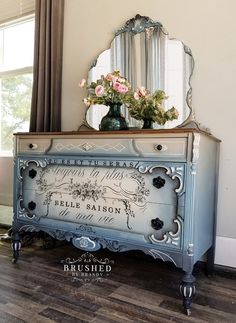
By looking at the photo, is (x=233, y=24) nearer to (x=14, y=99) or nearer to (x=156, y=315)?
(x=156, y=315)

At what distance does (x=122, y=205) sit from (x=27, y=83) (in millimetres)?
1932

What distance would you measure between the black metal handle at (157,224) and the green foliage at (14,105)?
1.95 metres

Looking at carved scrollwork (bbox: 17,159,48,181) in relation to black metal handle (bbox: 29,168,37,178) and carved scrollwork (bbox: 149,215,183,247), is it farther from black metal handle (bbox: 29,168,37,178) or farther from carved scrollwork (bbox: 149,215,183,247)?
carved scrollwork (bbox: 149,215,183,247)

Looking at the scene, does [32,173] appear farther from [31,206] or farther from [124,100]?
[124,100]

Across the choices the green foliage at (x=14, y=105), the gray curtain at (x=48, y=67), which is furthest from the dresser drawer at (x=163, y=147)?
the green foliage at (x=14, y=105)

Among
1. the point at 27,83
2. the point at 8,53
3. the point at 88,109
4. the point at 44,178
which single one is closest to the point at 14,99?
the point at 27,83

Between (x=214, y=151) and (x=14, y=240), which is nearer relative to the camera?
(x=214, y=151)

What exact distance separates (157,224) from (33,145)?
99 cm

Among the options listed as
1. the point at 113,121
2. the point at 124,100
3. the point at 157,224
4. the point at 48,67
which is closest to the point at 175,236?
the point at 157,224

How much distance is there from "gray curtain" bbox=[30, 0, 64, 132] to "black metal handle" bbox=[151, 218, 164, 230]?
1362mm

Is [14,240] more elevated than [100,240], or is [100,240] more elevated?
[100,240]

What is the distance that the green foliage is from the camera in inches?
118

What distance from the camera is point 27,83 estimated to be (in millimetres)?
2971

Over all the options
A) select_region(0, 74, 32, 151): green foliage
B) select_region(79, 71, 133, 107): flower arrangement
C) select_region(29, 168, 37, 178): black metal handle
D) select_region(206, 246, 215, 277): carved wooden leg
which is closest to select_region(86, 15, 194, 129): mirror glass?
select_region(79, 71, 133, 107): flower arrangement
